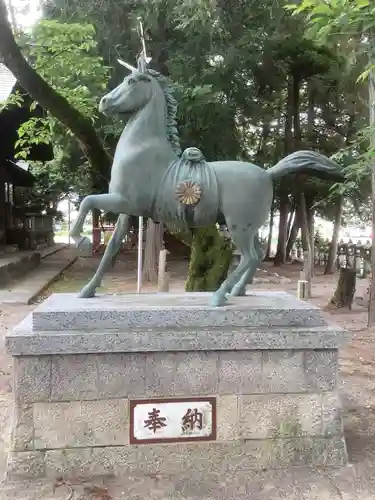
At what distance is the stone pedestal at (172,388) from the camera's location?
338 centimetres

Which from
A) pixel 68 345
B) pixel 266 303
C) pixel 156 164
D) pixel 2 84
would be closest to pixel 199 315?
pixel 266 303

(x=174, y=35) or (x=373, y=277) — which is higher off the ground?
(x=174, y=35)

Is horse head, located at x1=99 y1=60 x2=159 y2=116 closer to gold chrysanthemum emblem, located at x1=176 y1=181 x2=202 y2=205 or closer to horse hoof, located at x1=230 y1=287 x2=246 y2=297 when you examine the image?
gold chrysanthemum emblem, located at x1=176 y1=181 x2=202 y2=205

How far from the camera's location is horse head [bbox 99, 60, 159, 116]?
3.72 metres

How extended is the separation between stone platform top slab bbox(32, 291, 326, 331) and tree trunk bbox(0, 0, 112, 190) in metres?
4.73

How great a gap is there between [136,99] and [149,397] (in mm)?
2051

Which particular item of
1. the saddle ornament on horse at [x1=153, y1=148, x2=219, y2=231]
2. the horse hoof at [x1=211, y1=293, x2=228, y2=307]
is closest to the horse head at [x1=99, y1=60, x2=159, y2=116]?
the saddle ornament on horse at [x1=153, y1=148, x2=219, y2=231]

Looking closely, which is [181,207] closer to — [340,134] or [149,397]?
[149,397]

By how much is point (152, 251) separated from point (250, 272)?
937 cm

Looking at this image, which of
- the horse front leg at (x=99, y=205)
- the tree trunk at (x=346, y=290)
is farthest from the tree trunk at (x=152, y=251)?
the horse front leg at (x=99, y=205)

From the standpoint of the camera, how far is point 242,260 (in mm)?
3834

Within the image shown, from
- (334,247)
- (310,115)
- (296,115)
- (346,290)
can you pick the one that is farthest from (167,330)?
(310,115)

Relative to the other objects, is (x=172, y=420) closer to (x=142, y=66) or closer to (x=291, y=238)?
(x=142, y=66)

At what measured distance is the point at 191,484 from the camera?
336 centimetres
